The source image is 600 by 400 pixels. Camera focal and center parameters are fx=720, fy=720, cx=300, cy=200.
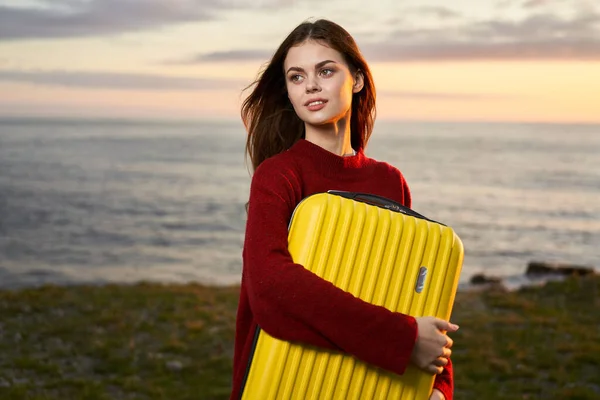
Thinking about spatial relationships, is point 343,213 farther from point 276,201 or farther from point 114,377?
point 114,377

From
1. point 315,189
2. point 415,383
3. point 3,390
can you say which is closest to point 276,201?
point 315,189

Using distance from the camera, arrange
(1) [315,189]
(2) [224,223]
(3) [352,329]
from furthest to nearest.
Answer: (2) [224,223] → (1) [315,189] → (3) [352,329]

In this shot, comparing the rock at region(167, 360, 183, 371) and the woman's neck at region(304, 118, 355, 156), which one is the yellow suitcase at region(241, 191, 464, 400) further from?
the rock at region(167, 360, 183, 371)

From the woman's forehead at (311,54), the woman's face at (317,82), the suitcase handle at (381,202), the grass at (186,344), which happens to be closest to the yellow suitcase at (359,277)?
the suitcase handle at (381,202)

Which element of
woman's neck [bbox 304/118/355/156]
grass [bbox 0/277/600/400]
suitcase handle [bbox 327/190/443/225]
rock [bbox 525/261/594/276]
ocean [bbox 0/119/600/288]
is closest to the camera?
suitcase handle [bbox 327/190/443/225]

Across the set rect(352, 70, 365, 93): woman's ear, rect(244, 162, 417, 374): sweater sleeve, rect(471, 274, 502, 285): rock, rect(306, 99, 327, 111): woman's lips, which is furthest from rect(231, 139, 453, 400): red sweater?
rect(471, 274, 502, 285): rock

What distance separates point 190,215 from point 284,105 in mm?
28984

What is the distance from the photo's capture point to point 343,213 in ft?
7.47

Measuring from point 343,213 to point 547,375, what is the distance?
498cm

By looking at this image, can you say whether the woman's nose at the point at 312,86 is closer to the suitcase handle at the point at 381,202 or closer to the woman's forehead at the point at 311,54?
the woman's forehead at the point at 311,54

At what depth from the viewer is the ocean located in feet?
67.0

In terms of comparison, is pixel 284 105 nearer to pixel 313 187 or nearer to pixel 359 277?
pixel 313 187

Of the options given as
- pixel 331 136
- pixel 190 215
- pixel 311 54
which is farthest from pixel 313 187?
pixel 190 215

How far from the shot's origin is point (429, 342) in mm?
2244
